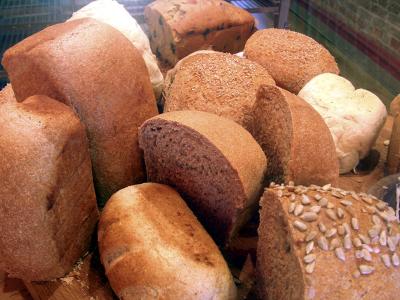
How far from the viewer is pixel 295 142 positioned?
1312 mm

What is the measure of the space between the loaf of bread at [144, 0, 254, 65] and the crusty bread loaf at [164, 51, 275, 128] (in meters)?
0.45

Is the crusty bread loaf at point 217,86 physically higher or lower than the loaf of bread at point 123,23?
lower

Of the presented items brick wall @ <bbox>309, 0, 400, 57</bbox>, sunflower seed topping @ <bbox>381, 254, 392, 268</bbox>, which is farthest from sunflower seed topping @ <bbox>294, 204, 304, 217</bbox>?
brick wall @ <bbox>309, 0, 400, 57</bbox>

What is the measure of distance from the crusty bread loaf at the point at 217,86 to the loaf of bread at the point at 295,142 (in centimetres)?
14

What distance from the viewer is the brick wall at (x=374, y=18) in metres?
4.04

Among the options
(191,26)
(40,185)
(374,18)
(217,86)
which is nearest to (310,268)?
(40,185)

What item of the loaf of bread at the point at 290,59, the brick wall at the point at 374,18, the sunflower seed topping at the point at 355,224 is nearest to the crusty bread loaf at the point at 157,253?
the sunflower seed topping at the point at 355,224

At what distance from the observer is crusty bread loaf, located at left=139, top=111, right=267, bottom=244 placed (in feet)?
4.16

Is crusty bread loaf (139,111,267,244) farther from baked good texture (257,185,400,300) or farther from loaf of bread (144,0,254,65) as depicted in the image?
loaf of bread (144,0,254,65)

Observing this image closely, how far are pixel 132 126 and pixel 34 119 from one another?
0.39 m

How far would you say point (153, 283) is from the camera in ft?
3.65

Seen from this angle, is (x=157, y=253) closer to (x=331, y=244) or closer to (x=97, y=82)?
(x=331, y=244)

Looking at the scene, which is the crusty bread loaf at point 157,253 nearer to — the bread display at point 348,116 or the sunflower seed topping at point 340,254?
the sunflower seed topping at point 340,254

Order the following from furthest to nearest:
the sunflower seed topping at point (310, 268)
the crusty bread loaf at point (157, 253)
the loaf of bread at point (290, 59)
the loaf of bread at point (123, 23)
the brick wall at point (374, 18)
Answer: the brick wall at point (374, 18) < the loaf of bread at point (290, 59) < the loaf of bread at point (123, 23) < the crusty bread loaf at point (157, 253) < the sunflower seed topping at point (310, 268)
